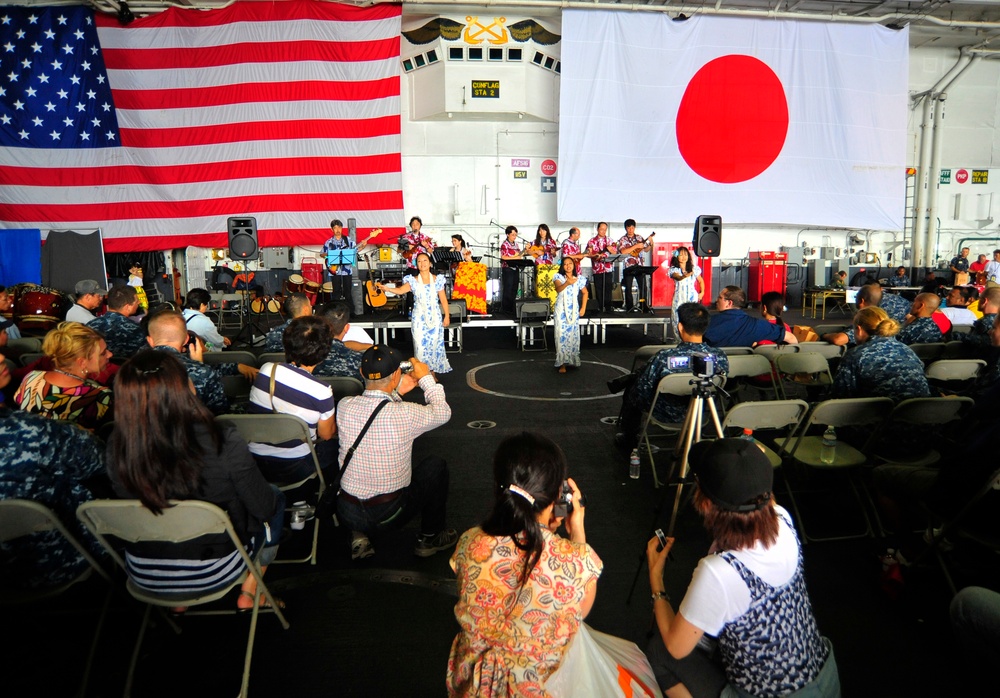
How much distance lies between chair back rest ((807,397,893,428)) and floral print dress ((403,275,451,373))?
4665mm

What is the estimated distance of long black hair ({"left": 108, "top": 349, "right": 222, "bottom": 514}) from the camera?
191 cm

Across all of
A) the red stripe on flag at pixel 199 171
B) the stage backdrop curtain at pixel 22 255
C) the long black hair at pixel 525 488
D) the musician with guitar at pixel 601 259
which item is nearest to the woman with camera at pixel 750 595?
the long black hair at pixel 525 488

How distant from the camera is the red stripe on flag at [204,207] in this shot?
1167cm

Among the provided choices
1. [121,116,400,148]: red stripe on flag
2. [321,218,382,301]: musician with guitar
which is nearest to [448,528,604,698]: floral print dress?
[321,218,382,301]: musician with guitar

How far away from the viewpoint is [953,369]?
12.4 ft

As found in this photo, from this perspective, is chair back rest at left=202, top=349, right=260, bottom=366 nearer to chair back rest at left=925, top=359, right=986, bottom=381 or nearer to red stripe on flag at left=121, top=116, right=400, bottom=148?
chair back rest at left=925, top=359, right=986, bottom=381

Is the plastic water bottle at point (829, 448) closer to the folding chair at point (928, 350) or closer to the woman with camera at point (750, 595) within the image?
the woman with camera at point (750, 595)

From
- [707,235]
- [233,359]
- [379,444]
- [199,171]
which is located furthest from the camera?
A: [199,171]

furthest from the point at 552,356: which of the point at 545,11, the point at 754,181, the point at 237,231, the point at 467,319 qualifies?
the point at 545,11

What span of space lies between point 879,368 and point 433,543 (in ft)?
8.55

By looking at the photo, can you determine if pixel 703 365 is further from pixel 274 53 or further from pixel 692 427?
pixel 274 53

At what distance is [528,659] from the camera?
1437 mm

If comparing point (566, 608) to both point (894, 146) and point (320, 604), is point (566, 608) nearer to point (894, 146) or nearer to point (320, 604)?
point (320, 604)

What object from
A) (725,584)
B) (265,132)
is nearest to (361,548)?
(725,584)
